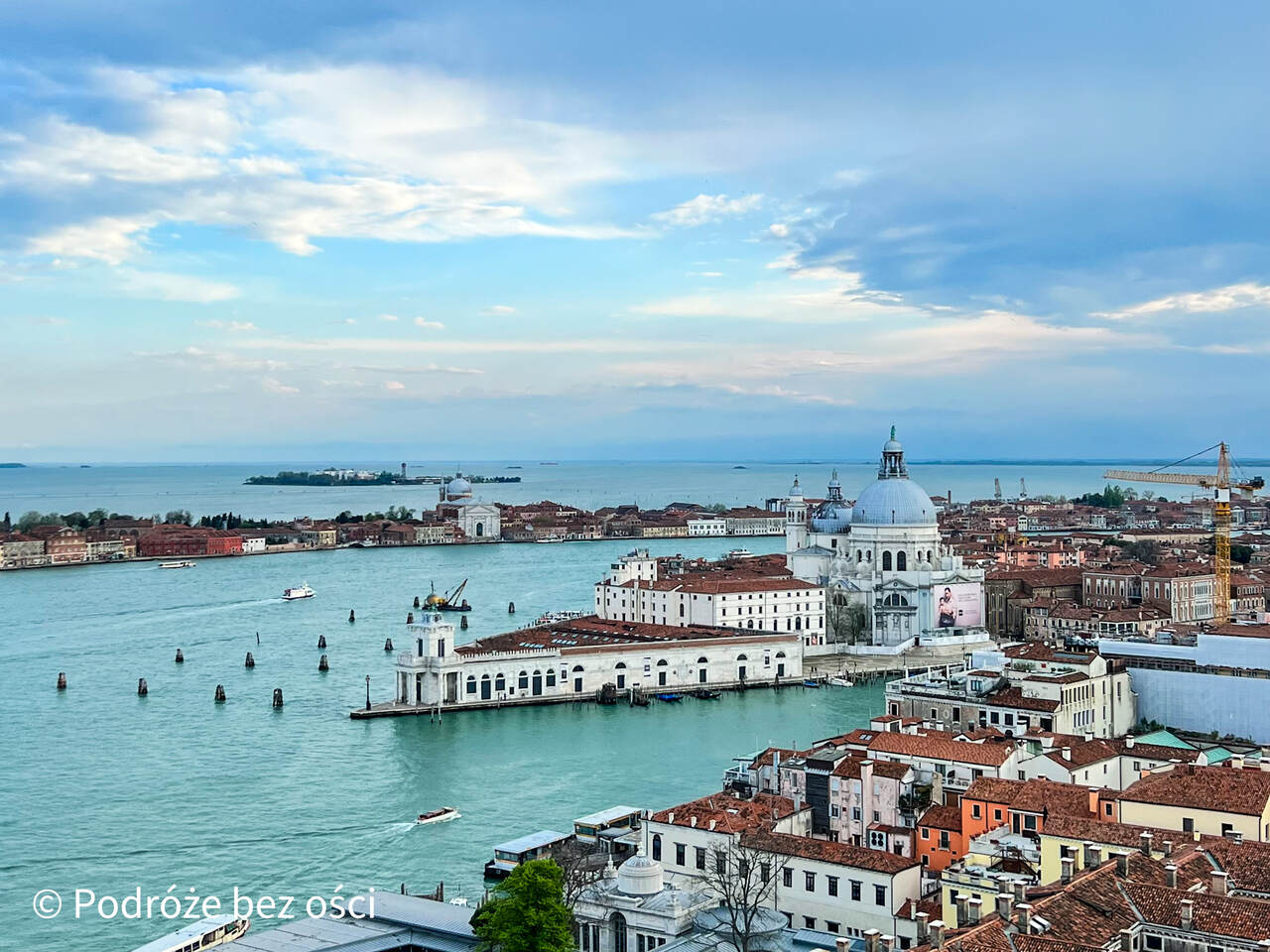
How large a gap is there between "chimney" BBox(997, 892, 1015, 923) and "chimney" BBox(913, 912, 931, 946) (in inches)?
26.4

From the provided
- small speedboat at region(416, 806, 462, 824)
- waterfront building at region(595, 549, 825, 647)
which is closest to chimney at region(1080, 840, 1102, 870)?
Result: small speedboat at region(416, 806, 462, 824)

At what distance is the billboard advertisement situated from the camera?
1268 inches

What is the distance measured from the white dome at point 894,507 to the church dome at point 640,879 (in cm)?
2354

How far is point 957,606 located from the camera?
32.7 m

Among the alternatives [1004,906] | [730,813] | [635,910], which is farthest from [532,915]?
[1004,906]

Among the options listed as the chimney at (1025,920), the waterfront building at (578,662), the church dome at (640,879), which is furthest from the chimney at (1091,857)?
the waterfront building at (578,662)

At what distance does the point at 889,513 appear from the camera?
1310 inches

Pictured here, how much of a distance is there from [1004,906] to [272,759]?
13.6 metres

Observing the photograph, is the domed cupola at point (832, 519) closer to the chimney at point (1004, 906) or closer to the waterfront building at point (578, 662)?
the waterfront building at point (578, 662)

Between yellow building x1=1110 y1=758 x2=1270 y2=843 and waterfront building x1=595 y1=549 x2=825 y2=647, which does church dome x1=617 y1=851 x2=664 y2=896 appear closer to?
yellow building x1=1110 y1=758 x2=1270 y2=843

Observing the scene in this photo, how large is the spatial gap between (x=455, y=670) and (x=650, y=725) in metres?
3.74

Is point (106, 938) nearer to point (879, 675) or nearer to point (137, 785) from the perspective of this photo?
point (137, 785)

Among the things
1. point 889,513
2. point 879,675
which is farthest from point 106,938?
point 889,513

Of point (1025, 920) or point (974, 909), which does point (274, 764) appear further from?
point (1025, 920)
